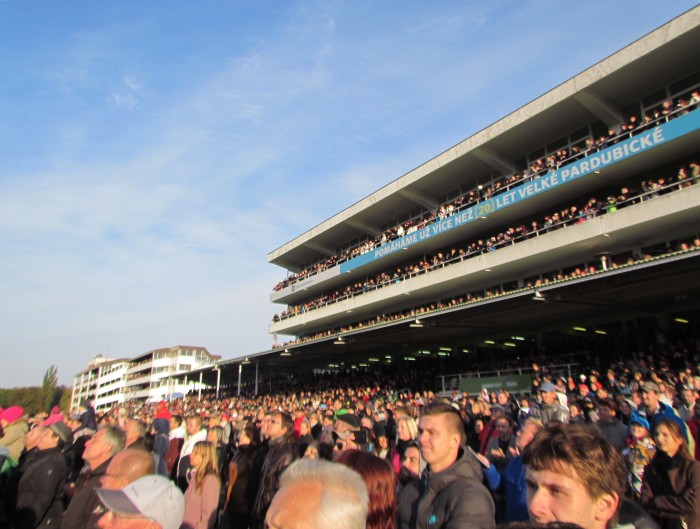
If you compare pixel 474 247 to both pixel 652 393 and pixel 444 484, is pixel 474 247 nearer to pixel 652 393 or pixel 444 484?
pixel 652 393

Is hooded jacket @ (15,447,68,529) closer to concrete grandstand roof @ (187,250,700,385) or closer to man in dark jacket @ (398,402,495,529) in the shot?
man in dark jacket @ (398,402,495,529)

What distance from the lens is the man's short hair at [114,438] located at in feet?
13.6

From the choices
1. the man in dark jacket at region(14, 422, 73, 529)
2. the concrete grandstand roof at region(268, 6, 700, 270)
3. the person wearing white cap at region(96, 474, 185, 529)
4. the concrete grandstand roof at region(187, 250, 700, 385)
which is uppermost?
the concrete grandstand roof at region(268, 6, 700, 270)

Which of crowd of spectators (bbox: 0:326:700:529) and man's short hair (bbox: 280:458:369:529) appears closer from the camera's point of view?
man's short hair (bbox: 280:458:369:529)

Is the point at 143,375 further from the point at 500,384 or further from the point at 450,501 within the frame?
the point at 450,501

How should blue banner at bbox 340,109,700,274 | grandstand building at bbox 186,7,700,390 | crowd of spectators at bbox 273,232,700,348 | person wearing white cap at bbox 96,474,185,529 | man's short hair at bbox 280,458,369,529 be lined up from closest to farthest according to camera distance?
man's short hair at bbox 280,458,369,529
person wearing white cap at bbox 96,474,185,529
crowd of spectators at bbox 273,232,700,348
blue banner at bbox 340,109,700,274
grandstand building at bbox 186,7,700,390

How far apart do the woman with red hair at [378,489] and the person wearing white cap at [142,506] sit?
98 cm

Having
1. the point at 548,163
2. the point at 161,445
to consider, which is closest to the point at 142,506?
the point at 161,445

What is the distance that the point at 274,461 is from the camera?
458cm

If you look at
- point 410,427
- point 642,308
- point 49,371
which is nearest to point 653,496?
point 410,427

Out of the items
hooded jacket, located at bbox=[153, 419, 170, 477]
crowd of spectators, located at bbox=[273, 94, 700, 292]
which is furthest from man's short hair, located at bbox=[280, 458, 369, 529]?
crowd of spectators, located at bbox=[273, 94, 700, 292]

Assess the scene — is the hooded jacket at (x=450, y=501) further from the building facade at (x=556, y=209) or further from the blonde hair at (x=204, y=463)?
the building facade at (x=556, y=209)

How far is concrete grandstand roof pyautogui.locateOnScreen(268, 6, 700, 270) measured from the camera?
59.0ft

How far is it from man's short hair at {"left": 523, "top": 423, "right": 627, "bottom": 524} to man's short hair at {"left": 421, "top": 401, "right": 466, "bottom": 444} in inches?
37.4
